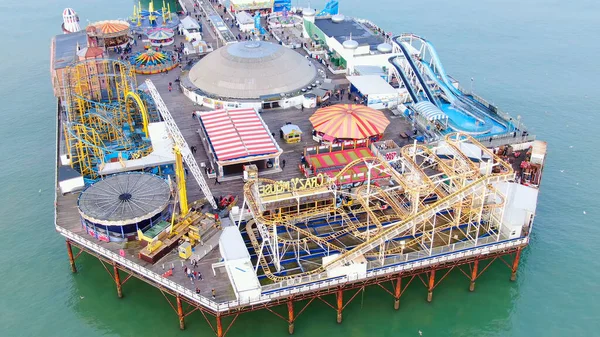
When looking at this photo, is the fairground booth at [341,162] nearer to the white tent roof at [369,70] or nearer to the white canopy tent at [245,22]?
the white tent roof at [369,70]

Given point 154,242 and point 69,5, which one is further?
point 69,5

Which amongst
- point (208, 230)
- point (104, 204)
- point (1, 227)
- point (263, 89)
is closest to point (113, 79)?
point (263, 89)

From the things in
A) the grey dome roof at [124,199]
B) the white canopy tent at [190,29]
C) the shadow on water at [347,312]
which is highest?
the white canopy tent at [190,29]

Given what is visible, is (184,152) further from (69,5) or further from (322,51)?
(69,5)

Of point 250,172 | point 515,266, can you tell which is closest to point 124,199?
point 250,172

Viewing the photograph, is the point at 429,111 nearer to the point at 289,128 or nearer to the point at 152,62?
the point at 289,128

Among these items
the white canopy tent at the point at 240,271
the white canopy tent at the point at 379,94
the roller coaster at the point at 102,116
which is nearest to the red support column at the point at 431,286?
the white canopy tent at the point at 240,271
